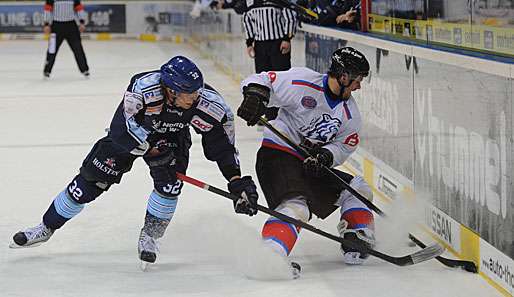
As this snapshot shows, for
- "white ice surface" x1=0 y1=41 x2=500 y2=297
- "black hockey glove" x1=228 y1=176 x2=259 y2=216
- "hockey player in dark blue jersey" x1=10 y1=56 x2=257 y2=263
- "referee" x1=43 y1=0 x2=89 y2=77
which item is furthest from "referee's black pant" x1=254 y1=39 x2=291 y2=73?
"referee" x1=43 y1=0 x2=89 y2=77

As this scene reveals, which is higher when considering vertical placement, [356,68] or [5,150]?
[356,68]

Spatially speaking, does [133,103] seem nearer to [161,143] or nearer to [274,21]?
[161,143]

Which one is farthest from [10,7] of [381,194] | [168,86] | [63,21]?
[168,86]

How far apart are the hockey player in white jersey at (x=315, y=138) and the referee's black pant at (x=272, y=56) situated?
3.20 meters

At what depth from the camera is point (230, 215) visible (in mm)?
5598

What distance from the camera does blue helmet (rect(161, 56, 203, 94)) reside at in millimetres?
4160

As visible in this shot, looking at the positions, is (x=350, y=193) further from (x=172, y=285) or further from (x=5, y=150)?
(x=5, y=150)

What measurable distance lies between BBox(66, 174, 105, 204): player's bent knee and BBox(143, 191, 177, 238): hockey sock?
25cm

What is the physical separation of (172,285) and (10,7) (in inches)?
604

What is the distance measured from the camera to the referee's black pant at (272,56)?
809 centimetres

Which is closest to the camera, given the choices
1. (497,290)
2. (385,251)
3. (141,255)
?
→ (497,290)

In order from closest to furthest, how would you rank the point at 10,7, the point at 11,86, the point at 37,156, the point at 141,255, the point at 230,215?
1. the point at 141,255
2. the point at 230,215
3. the point at 37,156
4. the point at 11,86
5. the point at 10,7

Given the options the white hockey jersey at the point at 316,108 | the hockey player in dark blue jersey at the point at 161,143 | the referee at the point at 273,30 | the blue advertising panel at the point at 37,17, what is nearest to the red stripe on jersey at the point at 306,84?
the white hockey jersey at the point at 316,108

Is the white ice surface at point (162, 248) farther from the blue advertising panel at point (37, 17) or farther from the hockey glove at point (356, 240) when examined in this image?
the blue advertising panel at point (37, 17)
